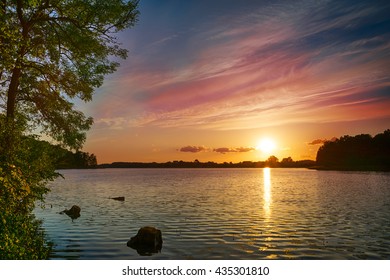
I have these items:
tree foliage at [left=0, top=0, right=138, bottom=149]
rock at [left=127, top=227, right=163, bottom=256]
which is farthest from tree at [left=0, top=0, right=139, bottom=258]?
rock at [left=127, top=227, right=163, bottom=256]

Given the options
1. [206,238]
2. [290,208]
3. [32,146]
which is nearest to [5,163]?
[32,146]

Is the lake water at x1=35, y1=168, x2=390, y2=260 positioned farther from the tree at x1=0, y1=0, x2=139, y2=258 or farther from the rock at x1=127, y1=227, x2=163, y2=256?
the tree at x1=0, y1=0, x2=139, y2=258

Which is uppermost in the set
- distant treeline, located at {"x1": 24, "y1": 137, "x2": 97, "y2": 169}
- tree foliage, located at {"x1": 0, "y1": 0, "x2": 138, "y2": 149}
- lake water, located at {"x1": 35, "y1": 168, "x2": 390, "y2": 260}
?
tree foliage, located at {"x1": 0, "y1": 0, "x2": 138, "y2": 149}

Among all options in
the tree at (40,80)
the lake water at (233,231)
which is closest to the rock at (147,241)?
the lake water at (233,231)

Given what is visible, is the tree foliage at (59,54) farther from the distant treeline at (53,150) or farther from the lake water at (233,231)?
the lake water at (233,231)

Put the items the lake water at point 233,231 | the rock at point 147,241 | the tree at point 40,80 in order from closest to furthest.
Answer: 1. the tree at point 40,80
2. the lake water at point 233,231
3. the rock at point 147,241

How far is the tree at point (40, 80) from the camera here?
674 inches

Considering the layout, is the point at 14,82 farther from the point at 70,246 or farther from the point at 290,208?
the point at 290,208

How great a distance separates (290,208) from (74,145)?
112 feet

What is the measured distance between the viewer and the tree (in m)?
17.1

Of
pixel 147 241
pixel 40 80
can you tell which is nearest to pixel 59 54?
pixel 40 80

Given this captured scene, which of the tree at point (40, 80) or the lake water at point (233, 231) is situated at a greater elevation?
the tree at point (40, 80)

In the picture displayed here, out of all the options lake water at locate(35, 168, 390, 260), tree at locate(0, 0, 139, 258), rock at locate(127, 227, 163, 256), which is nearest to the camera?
tree at locate(0, 0, 139, 258)

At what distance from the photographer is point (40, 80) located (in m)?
25.2
